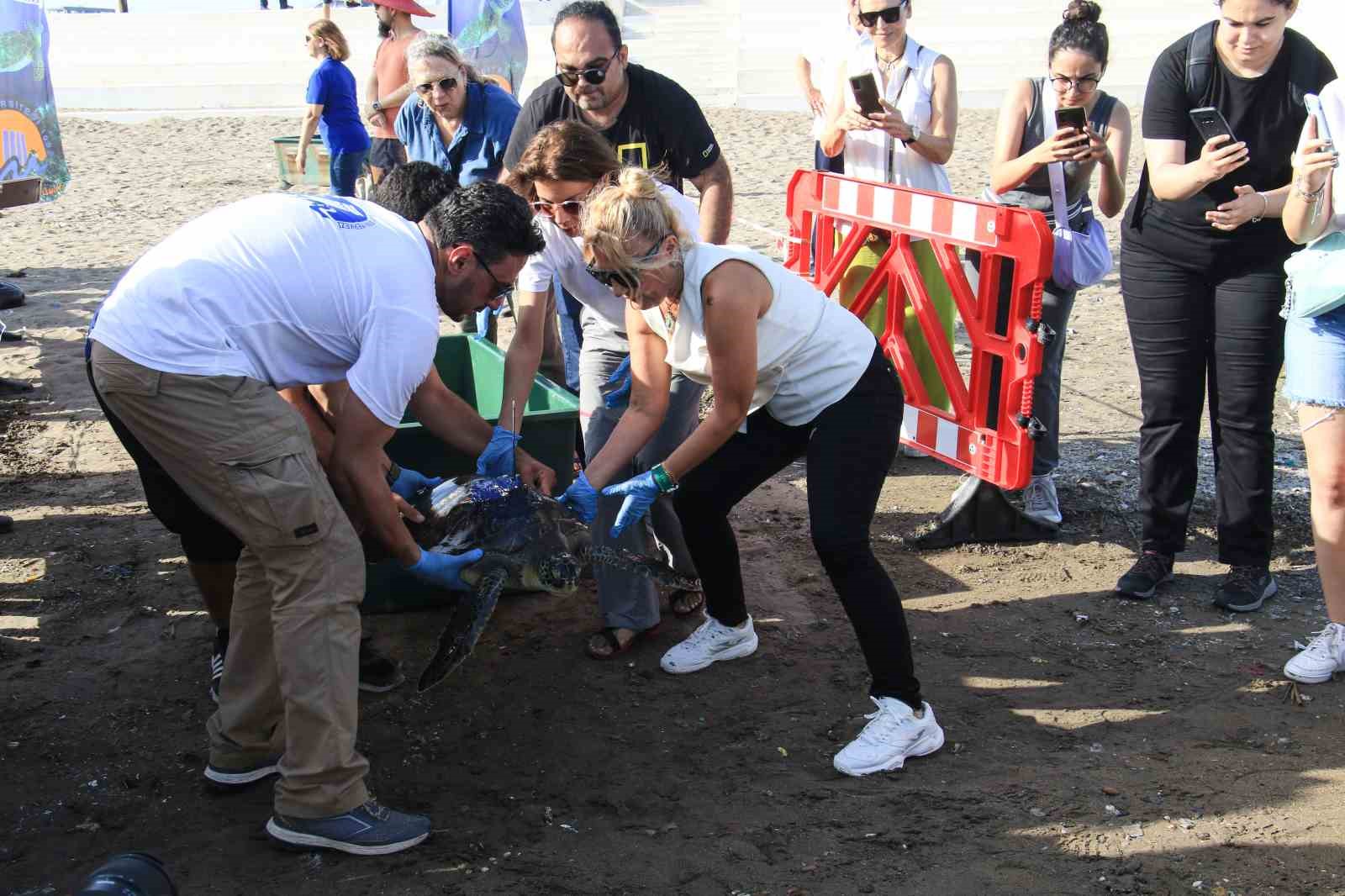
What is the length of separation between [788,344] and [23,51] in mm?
4758

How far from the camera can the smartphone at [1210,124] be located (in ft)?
11.8

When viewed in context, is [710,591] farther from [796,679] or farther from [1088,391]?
[1088,391]

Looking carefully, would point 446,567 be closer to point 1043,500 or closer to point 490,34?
point 1043,500

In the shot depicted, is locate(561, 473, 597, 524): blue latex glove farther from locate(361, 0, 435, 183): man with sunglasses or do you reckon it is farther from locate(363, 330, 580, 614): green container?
locate(361, 0, 435, 183): man with sunglasses

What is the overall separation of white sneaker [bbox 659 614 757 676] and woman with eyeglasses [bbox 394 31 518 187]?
233 cm

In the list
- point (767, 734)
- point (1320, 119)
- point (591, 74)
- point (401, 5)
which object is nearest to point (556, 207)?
point (591, 74)

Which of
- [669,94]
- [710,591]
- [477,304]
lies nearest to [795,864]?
[710,591]

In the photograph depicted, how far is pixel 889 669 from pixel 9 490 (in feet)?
12.9

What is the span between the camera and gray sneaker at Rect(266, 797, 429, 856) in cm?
280

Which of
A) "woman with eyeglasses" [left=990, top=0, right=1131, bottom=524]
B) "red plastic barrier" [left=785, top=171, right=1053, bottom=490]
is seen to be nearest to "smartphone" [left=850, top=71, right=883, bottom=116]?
"red plastic barrier" [left=785, top=171, right=1053, bottom=490]

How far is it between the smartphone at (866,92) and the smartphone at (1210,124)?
140cm

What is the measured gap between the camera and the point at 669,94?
4066mm

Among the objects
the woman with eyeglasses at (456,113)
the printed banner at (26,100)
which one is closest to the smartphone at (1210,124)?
the woman with eyeglasses at (456,113)

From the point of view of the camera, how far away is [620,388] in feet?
12.1
